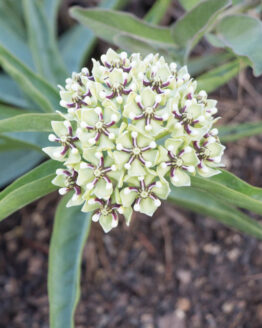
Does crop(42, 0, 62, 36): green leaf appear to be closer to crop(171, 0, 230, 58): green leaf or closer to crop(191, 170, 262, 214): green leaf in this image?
crop(171, 0, 230, 58): green leaf

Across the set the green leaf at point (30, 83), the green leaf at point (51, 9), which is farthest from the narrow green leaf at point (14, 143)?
the green leaf at point (51, 9)

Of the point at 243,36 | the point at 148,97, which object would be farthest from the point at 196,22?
the point at 148,97

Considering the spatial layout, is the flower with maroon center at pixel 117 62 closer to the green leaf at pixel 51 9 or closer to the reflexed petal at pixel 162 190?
the reflexed petal at pixel 162 190

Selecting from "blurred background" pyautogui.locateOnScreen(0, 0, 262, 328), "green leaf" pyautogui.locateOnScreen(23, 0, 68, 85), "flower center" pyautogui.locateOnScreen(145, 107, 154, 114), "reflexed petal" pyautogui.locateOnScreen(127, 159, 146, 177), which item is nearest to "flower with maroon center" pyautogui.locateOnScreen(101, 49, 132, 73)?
"flower center" pyautogui.locateOnScreen(145, 107, 154, 114)

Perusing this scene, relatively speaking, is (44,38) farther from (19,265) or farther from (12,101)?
(19,265)

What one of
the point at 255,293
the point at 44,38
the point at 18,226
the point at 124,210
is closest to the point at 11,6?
the point at 44,38
